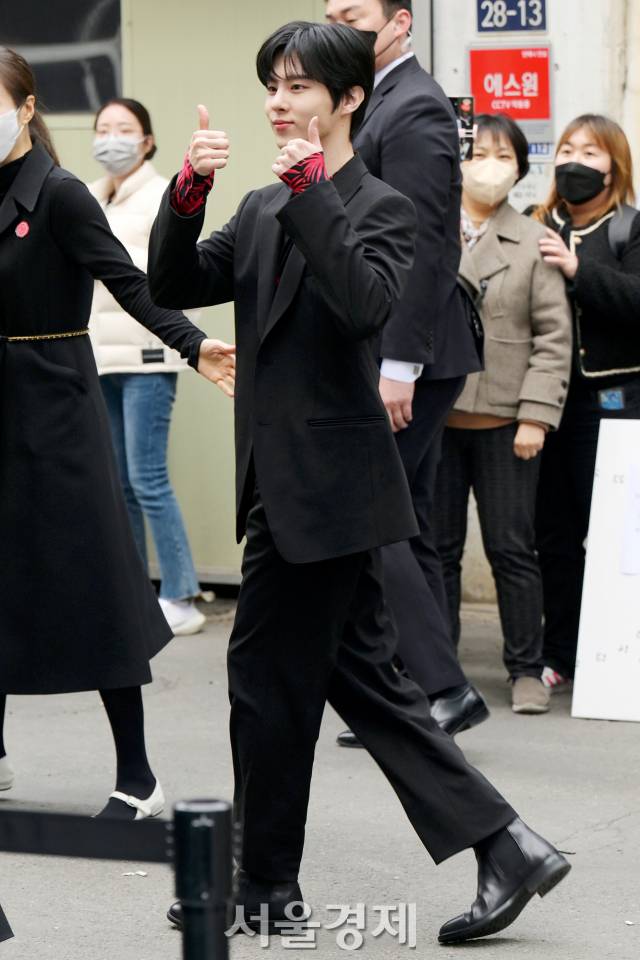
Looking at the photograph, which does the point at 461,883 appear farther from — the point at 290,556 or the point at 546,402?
the point at 546,402

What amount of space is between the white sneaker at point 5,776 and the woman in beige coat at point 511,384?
5.68ft

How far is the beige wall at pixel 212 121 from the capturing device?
746 centimetres

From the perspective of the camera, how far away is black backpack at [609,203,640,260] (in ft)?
19.8

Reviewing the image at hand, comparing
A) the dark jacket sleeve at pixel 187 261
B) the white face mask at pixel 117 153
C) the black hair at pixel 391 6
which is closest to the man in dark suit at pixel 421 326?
the black hair at pixel 391 6

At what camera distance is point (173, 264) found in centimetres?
375

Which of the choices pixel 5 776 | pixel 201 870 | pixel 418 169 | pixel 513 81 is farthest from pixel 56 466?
pixel 513 81

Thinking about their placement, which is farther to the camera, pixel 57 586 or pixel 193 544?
pixel 193 544

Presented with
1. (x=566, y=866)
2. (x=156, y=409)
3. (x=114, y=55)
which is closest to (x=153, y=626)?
(x=566, y=866)

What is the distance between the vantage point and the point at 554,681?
6312 mm

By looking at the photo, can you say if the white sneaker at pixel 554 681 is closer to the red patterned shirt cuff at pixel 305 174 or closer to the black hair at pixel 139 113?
the black hair at pixel 139 113

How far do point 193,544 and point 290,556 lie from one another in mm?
4251

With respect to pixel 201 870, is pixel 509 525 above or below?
below

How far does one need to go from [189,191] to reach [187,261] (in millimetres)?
194

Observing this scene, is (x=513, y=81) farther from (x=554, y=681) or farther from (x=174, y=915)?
(x=174, y=915)
